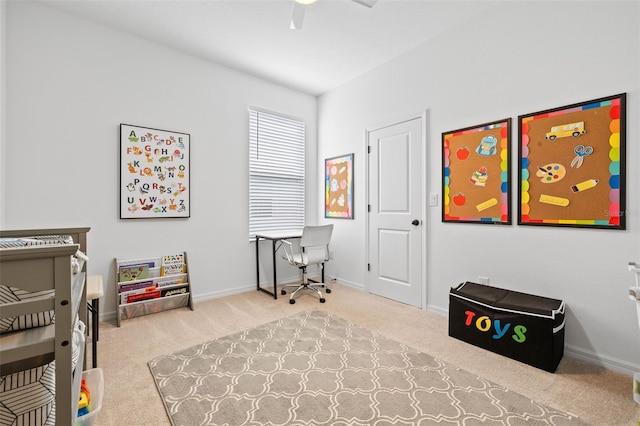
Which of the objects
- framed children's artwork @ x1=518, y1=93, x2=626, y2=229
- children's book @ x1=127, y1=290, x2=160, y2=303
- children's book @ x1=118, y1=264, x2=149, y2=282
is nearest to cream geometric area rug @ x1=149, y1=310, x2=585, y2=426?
children's book @ x1=127, y1=290, x2=160, y2=303

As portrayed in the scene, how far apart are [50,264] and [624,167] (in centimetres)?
295

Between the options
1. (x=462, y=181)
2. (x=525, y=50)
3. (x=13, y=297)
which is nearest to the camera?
(x=13, y=297)

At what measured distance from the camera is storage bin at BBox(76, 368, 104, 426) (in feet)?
4.11

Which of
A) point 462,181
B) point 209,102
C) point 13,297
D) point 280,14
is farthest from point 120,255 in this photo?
point 462,181

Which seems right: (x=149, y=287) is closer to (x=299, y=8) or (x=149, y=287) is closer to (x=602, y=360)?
(x=299, y=8)

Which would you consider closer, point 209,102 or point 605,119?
point 605,119

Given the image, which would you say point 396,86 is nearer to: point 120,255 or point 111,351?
point 120,255

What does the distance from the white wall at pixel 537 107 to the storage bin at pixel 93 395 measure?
107 inches

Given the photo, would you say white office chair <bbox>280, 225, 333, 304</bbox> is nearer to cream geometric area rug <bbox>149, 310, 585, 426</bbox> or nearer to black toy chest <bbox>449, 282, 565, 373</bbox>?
cream geometric area rug <bbox>149, 310, 585, 426</bbox>

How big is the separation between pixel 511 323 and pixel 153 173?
11.0 feet

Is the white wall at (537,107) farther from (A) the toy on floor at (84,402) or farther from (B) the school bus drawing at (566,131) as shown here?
(A) the toy on floor at (84,402)

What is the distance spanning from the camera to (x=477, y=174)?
2.68 metres

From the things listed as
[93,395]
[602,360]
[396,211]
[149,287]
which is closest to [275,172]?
[396,211]

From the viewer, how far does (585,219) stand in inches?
82.8
